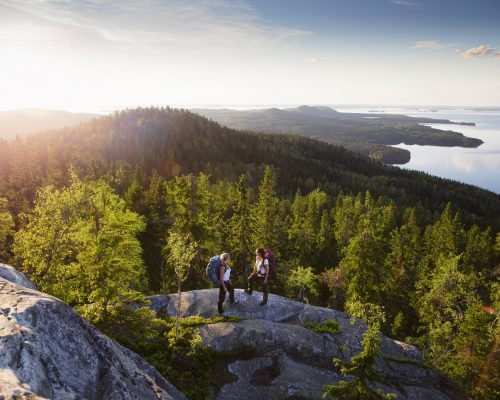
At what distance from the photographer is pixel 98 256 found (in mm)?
16734

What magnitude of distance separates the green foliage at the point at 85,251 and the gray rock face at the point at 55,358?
24.2 feet

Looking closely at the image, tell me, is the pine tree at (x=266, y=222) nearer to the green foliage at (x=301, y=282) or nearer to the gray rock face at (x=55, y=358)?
the green foliage at (x=301, y=282)

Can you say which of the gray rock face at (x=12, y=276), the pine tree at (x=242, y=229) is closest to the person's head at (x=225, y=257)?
the gray rock face at (x=12, y=276)

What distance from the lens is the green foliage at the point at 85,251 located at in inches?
635

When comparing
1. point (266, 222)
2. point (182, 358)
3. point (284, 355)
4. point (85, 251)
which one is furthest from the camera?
point (266, 222)

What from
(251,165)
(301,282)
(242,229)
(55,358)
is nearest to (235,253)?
(242,229)

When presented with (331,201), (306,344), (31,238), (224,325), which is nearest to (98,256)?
(224,325)

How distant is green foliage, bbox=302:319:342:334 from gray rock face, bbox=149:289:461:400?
302 millimetres

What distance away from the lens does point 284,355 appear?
16.0 meters

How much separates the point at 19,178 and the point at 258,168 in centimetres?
11754

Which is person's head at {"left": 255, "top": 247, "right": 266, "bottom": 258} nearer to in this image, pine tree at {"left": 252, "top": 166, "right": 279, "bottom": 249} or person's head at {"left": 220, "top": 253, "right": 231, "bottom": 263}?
person's head at {"left": 220, "top": 253, "right": 231, "bottom": 263}

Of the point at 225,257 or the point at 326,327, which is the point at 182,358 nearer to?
the point at 225,257

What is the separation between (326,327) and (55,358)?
→ 14998mm

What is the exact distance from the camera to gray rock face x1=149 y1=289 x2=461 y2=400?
14.5 metres
